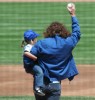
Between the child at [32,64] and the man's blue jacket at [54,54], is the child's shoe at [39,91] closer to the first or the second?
the child at [32,64]

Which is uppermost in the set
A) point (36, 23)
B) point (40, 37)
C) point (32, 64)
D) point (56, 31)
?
point (56, 31)

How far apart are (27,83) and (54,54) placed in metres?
4.94

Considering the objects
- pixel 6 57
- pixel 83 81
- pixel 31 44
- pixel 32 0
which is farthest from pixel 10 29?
pixel 31 44

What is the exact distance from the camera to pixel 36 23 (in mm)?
22328

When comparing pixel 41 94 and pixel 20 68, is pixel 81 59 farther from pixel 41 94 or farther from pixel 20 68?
pixel 41 94

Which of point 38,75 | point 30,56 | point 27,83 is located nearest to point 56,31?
point 30,56

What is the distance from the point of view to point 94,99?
10383 mm

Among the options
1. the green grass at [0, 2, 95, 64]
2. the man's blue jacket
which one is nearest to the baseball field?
the green grass at [0, 2, 95, 64]

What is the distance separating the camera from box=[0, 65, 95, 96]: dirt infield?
11.1m

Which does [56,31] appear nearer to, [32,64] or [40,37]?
[32,64]

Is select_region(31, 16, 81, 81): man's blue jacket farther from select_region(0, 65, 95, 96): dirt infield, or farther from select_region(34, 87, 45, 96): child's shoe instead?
select_region(0, 65, 95, 96): dirt infield

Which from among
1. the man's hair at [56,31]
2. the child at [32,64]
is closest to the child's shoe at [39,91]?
the child at [32,64]

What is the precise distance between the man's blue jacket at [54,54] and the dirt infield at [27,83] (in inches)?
152

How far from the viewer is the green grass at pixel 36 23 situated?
16541mm
